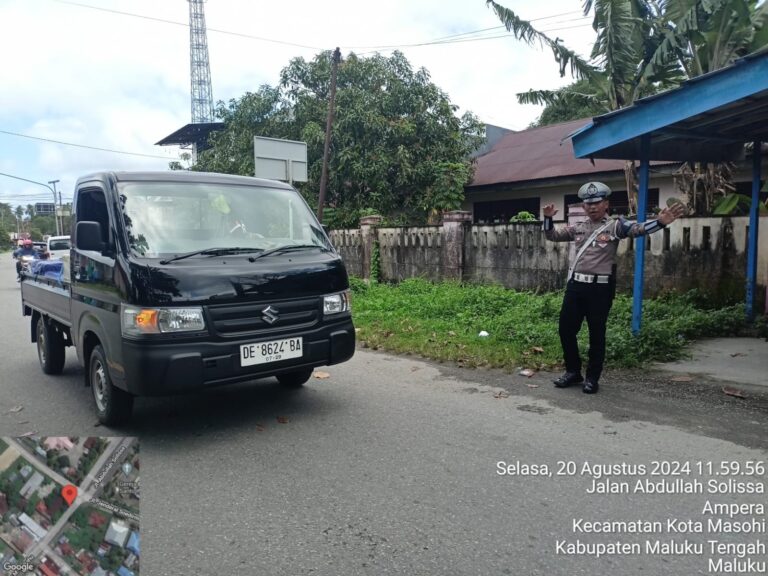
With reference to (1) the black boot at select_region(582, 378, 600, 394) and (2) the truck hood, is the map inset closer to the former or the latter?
(2) the truck hood

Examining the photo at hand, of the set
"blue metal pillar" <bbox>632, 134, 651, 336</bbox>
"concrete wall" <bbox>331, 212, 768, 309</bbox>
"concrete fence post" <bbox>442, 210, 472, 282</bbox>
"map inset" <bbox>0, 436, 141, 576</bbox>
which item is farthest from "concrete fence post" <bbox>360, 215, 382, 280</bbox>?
"map inset" <bbox>0, 436, 141, 576</bbox>

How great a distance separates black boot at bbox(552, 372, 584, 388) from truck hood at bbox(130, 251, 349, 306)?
2280 millimetres

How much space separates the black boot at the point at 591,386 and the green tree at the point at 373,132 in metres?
11.3

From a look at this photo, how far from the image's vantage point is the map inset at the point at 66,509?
1.34 meters

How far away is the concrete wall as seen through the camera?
8234mm

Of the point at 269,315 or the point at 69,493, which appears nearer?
the point at 69,493

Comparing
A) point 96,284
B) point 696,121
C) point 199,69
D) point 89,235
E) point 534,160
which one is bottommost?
point 96,284

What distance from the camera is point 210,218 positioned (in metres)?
4.69

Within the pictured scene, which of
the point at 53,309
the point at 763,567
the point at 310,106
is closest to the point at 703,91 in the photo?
the point at 763,567

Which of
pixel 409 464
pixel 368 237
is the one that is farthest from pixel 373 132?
pixel 409 464

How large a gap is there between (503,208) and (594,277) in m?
12.3

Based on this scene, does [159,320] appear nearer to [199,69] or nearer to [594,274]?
[594,274]

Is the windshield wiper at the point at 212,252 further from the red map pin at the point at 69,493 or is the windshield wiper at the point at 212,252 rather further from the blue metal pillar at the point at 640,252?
the blue metal pillar at the point at 640,252

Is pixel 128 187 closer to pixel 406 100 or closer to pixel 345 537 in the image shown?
pixel 345 537
